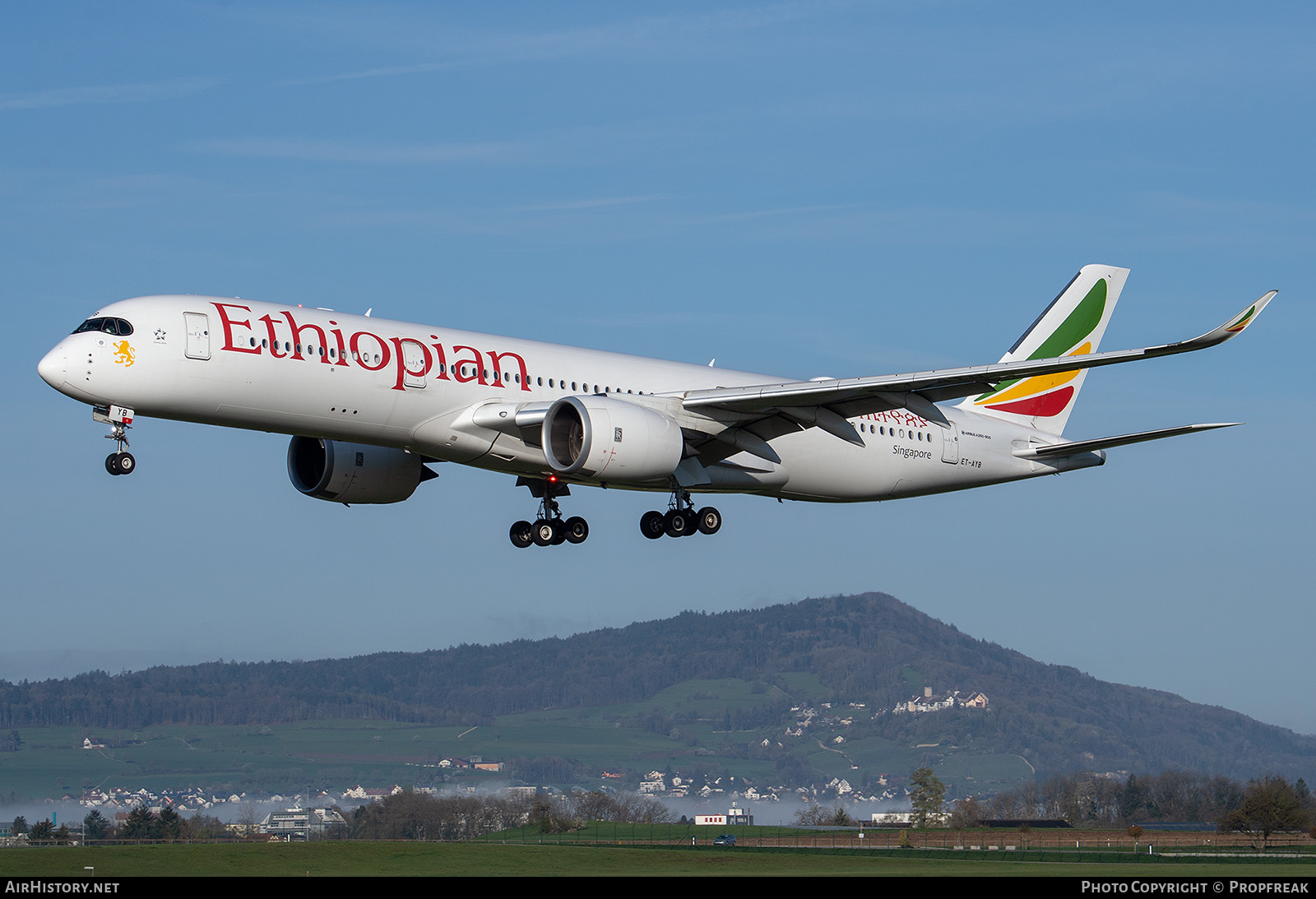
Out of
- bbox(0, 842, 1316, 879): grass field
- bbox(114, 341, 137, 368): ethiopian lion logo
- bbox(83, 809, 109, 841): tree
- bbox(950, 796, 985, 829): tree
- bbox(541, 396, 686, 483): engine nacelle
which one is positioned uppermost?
bbox(114, 341, 137, 368): ethiopian lion logo

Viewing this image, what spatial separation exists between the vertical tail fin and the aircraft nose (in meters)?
Result: 26.9

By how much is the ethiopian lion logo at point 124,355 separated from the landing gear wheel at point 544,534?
12.1 metres

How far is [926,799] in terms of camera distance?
103 meters

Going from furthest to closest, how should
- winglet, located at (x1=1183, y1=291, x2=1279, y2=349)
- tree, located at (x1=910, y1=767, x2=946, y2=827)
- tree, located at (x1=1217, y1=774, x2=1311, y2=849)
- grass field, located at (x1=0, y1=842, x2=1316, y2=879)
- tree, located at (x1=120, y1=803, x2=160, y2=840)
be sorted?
tree, located at (x1=910, y1=767, x2=946, y2=827)
tree, located at (x1=120, y1=803, x2=160, y2=840)
tree, located at (x1=1217, y1=774, x2=1311, y2=849)
grass field, located at (x1=0, y1=842, x2=1316, y2=879)
winglet, located at (x1=1183, y1=291, x2=1279, y2=349)

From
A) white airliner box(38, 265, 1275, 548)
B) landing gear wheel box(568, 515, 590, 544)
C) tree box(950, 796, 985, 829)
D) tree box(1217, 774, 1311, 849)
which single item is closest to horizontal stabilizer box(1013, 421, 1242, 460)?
white airliner box(38, 265, 1275, 548)

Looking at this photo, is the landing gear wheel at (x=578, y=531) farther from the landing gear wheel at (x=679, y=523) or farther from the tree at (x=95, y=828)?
the tree at (x=95, y=828)

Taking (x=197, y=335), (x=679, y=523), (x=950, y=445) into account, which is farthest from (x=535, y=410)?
(x=950, y=445)

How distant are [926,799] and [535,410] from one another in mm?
75319

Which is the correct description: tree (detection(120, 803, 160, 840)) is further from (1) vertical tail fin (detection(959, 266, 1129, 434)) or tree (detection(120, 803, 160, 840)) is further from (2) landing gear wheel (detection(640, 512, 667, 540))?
(1) vertical tail fin (detection(959, 266, 1129, 434))

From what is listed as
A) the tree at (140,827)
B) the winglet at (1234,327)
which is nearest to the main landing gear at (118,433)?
the winglet at (1234,327)

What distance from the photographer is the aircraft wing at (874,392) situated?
33.1 meters

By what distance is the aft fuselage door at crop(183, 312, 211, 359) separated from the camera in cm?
3183

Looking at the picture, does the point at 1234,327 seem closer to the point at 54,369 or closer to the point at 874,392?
the point at 874,392

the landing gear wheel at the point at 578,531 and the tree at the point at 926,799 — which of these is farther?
the tree at the point at 926,799
